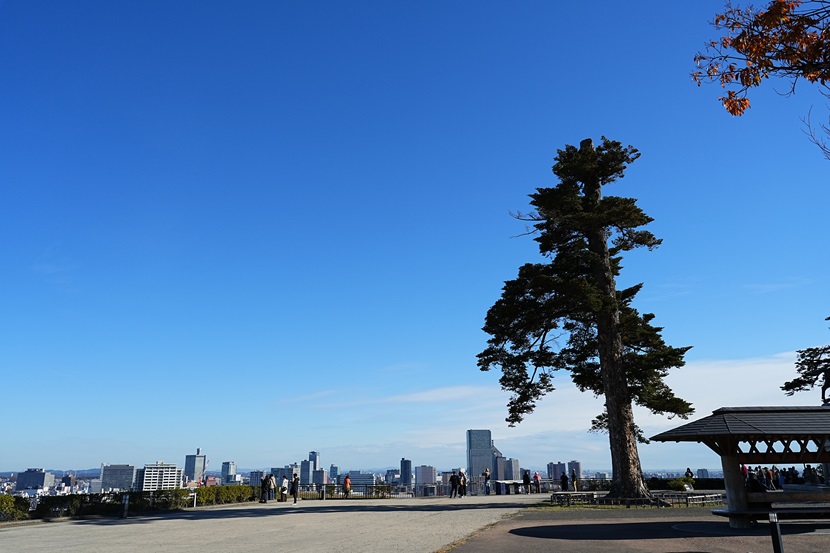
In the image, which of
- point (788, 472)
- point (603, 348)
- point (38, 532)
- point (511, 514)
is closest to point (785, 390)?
point (788, 472)

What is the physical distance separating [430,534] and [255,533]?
502 centimetres

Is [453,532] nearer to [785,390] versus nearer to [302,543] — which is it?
[302,543]

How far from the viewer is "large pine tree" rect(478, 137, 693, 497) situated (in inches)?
1028

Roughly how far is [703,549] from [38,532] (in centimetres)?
1849

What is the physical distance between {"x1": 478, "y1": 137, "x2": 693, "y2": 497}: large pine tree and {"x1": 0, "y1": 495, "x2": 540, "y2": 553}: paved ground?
839cm

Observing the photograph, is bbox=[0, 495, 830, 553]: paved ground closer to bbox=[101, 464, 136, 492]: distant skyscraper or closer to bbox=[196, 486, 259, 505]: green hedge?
bbox=[196, 486, 259, 505]: green hedge

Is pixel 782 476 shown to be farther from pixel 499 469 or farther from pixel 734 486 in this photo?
pixel 499 469

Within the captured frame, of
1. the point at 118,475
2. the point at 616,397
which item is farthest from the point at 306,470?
the point at 616,397

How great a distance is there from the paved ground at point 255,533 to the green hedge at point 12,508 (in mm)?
934

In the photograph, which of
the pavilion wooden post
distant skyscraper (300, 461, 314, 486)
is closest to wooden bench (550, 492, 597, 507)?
the pavilion wooden post

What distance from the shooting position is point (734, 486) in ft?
47.0

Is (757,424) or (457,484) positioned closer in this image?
(757,424)

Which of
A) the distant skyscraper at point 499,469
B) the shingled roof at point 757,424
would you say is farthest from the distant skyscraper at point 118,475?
the shingled roof at point 757,424

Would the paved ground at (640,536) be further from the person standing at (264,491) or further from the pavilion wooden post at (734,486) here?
the person standing at (264,491)
